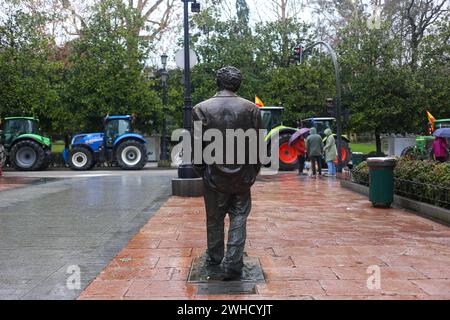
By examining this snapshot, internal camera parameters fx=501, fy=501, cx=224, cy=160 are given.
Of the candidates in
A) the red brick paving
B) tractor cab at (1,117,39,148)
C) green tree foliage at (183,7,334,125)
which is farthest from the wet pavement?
green tree foliage at (183,7,334,125)

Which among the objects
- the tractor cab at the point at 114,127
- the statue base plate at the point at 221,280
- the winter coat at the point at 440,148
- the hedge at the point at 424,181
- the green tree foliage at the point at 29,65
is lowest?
the statue base plate at the point at 221,280

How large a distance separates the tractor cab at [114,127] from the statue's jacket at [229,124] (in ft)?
63.5

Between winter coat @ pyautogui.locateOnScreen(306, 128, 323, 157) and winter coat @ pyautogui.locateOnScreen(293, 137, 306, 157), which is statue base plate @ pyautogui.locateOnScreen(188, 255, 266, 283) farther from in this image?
winter coat @ pyautogui.locateOnScreen(293, 137, 306, 157)

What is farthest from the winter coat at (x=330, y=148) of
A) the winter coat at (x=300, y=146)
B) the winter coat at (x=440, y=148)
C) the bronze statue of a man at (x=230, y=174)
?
the bronze statue of a man at (x=230, y=174)

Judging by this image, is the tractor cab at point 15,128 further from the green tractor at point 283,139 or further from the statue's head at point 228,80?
the statue's head at point 228,80

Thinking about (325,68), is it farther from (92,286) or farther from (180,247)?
(92,286)

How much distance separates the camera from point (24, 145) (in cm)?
2298

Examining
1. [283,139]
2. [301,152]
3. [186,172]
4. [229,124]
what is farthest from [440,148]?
[229,124]

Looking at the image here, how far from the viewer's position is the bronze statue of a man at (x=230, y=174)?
15.5 ft

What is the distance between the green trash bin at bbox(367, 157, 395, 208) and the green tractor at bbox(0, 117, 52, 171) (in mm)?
17408

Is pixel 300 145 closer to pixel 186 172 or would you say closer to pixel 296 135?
pixel 296 135

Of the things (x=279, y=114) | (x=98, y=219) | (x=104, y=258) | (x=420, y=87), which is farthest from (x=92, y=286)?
(x=420, y=87)

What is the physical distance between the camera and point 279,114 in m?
22.2

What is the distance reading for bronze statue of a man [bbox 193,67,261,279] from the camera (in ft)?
15.5
